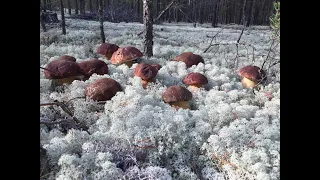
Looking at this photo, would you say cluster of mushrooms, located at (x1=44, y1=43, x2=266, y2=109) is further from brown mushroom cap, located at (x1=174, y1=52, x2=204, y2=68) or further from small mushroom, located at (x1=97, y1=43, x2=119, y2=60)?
small mushroom, located at (x1=97, y1=43, x2=119, y2=60)

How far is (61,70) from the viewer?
177 inches

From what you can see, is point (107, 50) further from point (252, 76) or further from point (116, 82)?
point (252, 76)

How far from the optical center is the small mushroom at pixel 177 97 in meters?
4.17

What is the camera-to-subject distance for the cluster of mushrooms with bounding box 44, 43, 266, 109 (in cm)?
417

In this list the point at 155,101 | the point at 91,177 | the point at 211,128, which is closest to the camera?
the point at 91,177

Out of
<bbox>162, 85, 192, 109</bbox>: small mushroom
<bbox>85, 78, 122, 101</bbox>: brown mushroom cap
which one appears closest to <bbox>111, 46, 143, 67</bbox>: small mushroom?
<bbox>85, 78, 122, 101</bbox>: brown mushroom cap

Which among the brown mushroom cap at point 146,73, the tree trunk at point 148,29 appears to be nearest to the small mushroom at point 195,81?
the brown mushroom cap at point 146,73

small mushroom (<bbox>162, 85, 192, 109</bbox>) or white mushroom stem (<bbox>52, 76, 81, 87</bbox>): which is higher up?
white mushroom stem (<bbox>52, 76, 81, 87</bbox>)

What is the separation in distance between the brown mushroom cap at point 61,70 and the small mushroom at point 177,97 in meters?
1.55
